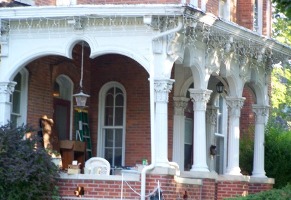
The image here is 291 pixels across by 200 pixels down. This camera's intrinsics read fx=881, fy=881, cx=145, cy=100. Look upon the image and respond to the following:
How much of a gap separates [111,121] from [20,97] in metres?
3.18

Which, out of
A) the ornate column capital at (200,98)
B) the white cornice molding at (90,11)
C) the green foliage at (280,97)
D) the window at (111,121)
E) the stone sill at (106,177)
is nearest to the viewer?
the white cornice molding at (90,11)

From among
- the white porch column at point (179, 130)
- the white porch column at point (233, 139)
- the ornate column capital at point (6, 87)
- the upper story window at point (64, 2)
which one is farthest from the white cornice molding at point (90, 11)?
the white porch column at point (179, 130)

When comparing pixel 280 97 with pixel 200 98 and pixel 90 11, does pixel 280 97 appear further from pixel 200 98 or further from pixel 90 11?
pixel 90 11

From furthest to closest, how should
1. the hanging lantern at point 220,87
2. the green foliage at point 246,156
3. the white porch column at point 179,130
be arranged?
the green foliage at point 246,156 < the hanging lantern at point 220,87 < the white porch column at point 179,130

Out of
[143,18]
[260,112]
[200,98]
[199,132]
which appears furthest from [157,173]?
[260,112]

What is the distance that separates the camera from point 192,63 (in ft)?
62.3

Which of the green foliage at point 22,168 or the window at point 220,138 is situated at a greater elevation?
the window at point 220,138

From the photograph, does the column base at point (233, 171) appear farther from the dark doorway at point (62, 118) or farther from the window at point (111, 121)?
the dark doorway at point (62, 118)

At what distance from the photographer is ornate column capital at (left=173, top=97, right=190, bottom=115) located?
21.9m

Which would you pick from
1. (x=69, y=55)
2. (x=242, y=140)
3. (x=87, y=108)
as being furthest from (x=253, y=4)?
(x=69, y=55)

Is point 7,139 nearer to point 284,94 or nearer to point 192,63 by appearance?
point 192,63

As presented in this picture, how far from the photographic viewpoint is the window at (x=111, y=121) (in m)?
22.2

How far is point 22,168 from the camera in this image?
55.8 ft

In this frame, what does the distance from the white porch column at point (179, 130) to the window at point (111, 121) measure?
4.31 ft
